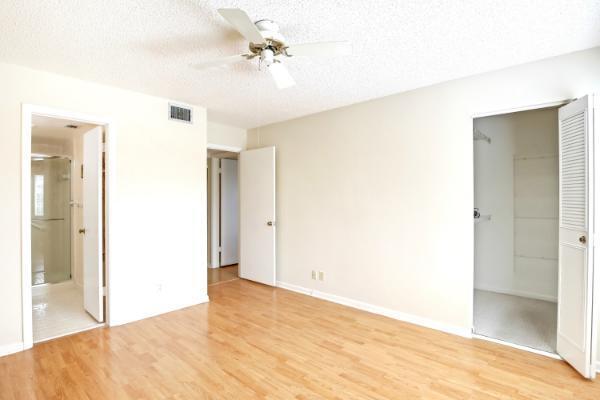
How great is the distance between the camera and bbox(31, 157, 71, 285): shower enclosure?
15.7 feet

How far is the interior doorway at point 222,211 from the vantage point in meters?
5.99

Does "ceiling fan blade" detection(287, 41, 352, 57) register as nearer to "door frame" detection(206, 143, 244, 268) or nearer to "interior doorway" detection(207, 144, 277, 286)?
"interior doorway" detection(207, 144, 277, 286)

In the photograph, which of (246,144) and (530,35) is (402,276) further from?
(246,144)

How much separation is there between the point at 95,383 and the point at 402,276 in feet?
9.62

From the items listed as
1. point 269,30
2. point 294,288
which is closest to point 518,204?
point 294,288

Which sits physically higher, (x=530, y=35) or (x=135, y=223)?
(x=530, y=35)

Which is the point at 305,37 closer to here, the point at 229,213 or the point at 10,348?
the point at 10,348

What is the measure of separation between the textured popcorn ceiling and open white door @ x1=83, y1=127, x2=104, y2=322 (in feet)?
2.67

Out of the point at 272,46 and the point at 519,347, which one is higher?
the point at 272,46

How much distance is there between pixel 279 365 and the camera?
248 cm

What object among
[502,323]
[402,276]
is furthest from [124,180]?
[502,323]

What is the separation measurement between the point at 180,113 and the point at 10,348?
2806mm

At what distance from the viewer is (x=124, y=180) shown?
11.0ft

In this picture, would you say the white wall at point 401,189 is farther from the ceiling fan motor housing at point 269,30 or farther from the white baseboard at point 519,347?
the ceiling fan motor housing at point 269,30
